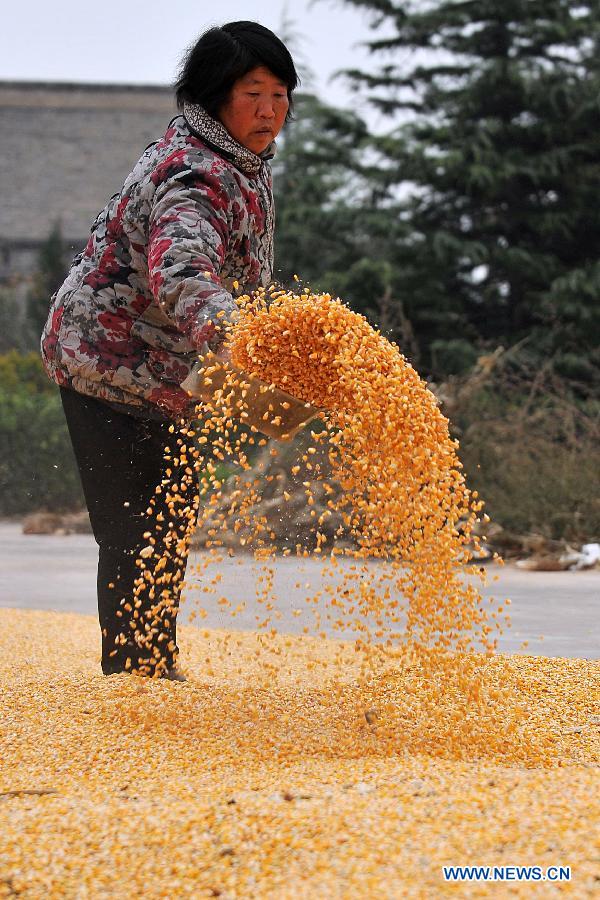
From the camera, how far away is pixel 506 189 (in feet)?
36.7

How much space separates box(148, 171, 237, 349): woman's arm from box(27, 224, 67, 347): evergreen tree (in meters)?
12.2

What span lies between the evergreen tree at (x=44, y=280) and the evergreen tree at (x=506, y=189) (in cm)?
531

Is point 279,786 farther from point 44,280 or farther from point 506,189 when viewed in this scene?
point 44,280

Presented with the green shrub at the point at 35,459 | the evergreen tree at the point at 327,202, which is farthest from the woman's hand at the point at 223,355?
the evergreen tree at the point at 327,202

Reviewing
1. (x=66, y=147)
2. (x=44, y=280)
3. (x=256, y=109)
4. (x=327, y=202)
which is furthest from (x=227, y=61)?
(x=66, y=147)

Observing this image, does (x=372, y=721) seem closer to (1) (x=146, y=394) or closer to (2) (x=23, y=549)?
(1) (x=146, y=394)

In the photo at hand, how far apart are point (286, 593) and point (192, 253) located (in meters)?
0.95

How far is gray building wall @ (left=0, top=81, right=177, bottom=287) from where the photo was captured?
17.5 metres

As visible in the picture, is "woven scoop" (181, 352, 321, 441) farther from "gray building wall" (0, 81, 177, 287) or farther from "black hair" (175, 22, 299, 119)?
"gray building wall" (0, 81, 177, 287)

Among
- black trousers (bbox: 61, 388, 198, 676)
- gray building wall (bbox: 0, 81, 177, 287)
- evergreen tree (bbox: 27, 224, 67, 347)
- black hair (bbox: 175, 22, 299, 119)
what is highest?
gray building wall (bbox: 0, 81, 177, 287)

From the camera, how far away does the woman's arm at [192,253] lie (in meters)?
2.23

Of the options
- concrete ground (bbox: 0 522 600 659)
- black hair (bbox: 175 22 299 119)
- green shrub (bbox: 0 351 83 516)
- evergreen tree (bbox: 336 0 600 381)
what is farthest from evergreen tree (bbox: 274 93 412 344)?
black hair (bbox: 175 22 299 119)

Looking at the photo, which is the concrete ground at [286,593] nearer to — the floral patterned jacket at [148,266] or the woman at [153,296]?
the woman at [153,296]

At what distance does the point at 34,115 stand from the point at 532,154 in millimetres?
9787
